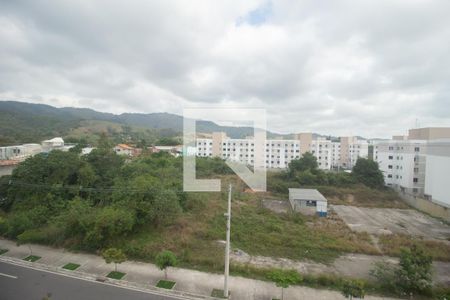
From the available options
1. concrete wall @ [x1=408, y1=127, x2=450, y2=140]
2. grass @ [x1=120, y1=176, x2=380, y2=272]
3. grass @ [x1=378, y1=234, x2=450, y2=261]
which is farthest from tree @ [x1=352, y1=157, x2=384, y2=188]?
grass @ [x1=378, y1=234, x2=450, y2=261]

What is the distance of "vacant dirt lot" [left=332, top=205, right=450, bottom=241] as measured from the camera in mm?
10000

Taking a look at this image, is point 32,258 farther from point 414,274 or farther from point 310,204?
point 310,204

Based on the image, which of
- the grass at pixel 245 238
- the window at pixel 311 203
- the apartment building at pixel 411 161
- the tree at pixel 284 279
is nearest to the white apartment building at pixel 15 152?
the grass at pixel 245 238

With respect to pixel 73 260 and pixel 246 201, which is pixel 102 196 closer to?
pixel 73 260

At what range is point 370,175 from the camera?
1911 centimetres

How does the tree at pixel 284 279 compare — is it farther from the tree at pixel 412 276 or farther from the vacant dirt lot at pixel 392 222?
the vacant dirt lot at pixel 392 222

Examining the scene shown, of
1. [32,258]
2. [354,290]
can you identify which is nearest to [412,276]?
[354,290]

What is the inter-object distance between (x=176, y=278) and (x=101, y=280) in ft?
6.04

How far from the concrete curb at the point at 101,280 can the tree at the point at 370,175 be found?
1842 centimetres

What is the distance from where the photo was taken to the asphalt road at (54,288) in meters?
5.07

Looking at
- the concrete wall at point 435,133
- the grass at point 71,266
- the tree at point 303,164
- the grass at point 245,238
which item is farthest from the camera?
the tree at point 303,164

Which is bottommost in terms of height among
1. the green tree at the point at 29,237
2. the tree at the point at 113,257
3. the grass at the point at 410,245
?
the grass at the point at 410,245

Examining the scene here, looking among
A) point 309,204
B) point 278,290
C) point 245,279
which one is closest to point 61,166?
point 245,279

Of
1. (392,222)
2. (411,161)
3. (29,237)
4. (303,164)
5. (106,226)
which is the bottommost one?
(392,222)
